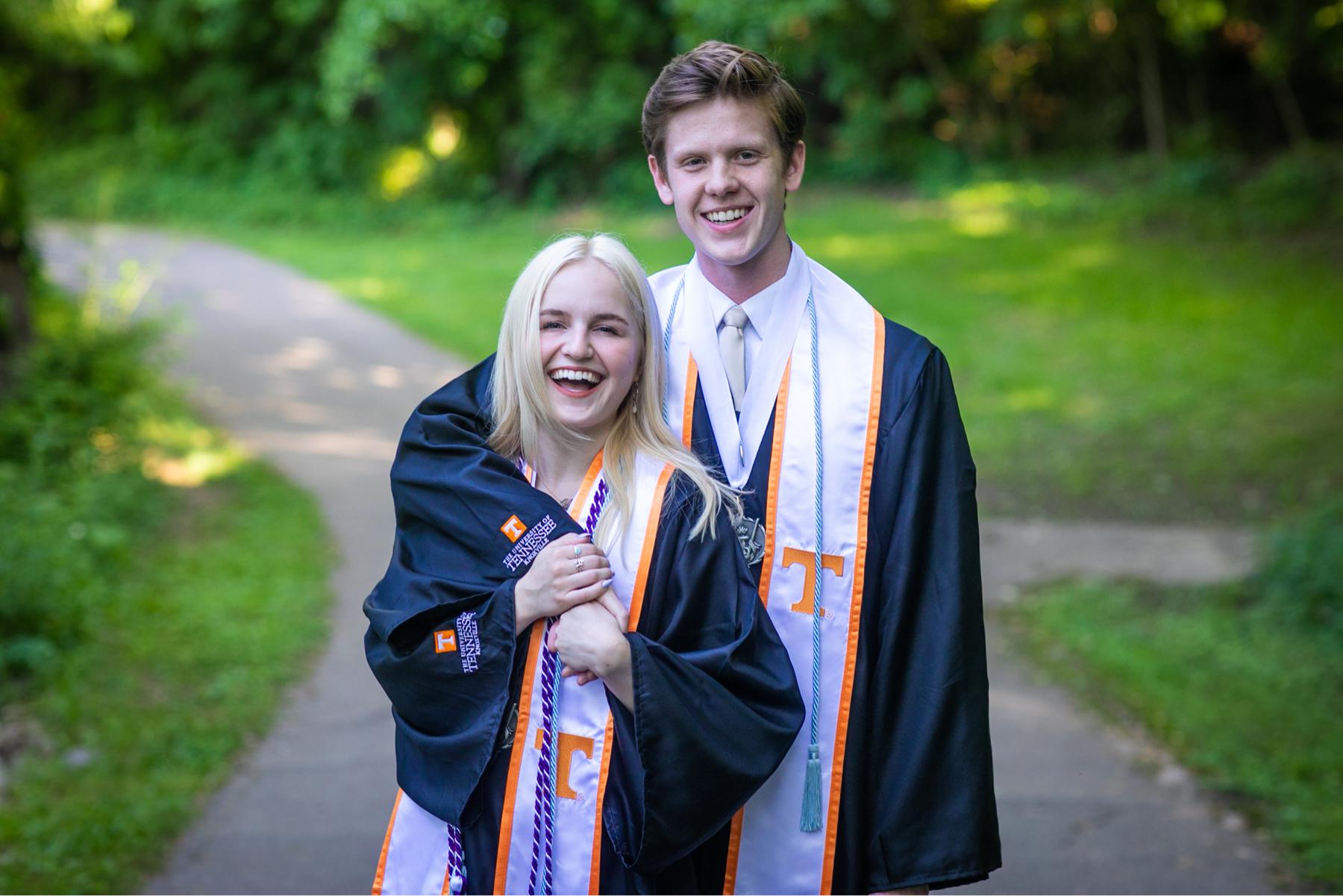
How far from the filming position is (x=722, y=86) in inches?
98.3

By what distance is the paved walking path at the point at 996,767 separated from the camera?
4316mm

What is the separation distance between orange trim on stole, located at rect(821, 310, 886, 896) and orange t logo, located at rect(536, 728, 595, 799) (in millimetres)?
499

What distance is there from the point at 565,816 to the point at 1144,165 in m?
16.9

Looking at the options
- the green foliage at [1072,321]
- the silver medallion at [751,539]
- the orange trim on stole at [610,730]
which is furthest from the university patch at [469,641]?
the green foliage at [1072,321]

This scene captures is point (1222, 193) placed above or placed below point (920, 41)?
below

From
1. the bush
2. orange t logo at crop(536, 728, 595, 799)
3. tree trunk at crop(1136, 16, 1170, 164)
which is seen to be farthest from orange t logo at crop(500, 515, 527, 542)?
tree trunk at crop(1136, 16, 1170, 164)

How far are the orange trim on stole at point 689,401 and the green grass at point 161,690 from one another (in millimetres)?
2695

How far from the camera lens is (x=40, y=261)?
9422mm

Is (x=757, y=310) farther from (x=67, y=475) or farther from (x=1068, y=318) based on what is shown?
(x=1068, y=318)

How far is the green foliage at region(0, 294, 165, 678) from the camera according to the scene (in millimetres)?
5875

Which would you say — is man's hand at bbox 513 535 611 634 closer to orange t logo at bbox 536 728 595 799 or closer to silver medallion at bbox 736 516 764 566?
orange t logo at bbox 536 728 595 799

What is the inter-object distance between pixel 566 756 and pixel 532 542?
39cm

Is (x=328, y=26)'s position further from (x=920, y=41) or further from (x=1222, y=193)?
(x=1222, y=193)

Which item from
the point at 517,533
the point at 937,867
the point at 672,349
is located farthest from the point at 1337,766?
the point at 517,533
